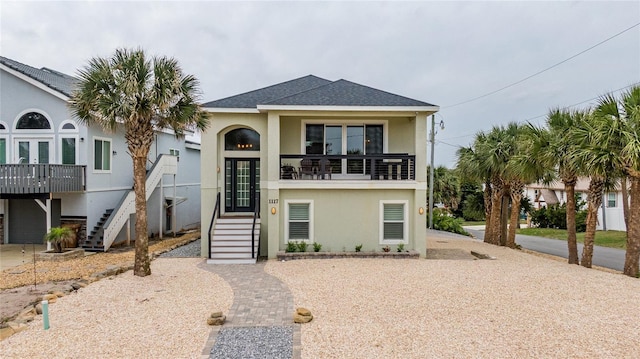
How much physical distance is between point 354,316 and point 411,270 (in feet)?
13.8

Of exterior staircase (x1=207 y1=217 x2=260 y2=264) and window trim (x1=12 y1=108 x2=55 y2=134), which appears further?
window trim (x1=12 y1=108 x2=55 y2=134)

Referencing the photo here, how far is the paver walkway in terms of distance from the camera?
18.8 feet

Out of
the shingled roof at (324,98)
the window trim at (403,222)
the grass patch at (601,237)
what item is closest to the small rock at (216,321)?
the window trim at (403,222)

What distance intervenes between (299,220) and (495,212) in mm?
10310

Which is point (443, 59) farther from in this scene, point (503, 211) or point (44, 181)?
point (44, 181)

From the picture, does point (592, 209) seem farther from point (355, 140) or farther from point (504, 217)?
point (355, 140)

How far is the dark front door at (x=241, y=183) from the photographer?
13938 millimetres

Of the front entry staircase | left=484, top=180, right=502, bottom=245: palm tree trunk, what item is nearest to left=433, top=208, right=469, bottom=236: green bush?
left=484, top=180, right=502, bottom=245: palm tree trunk

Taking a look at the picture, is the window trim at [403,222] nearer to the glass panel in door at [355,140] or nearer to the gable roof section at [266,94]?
the glass panel in door at [355,140]

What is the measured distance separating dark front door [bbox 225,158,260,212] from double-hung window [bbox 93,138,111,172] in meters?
6.49

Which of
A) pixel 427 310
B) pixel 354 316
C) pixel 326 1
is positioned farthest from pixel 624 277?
pixel 326 1

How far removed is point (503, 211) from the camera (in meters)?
17.2

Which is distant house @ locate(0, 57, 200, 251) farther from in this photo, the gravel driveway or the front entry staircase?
the gravel driveway

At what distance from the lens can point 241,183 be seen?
14.1 meters
